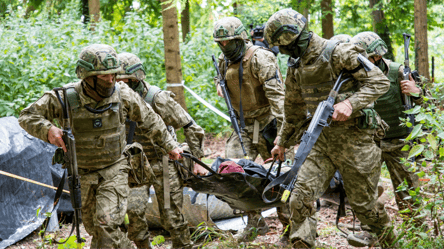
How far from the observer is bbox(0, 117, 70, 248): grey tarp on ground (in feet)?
18.6

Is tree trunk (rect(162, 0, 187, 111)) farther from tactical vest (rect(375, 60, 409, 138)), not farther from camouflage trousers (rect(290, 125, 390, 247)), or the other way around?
camouflage trousers (rect(290, 125, 390, 247))

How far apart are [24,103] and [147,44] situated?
3621mm

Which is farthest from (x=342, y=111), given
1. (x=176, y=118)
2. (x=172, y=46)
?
(x=172, y=46)

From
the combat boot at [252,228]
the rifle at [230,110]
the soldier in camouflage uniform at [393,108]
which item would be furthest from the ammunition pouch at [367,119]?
the combat boot at [252,228]

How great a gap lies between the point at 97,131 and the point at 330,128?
2094mm

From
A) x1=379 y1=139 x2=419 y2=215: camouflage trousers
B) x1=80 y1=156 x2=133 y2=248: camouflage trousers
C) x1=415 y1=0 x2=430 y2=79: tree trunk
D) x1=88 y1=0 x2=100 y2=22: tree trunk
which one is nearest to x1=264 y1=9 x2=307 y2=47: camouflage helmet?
x1=80 y1=156 x2=133 y2=248: camouflage trousers

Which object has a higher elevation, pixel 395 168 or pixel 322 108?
pixel 322 108

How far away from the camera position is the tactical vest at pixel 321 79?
4211 mm

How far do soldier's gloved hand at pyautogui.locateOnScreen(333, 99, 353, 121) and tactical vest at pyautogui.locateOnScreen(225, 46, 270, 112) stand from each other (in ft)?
6.63

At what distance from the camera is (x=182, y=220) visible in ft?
16.8

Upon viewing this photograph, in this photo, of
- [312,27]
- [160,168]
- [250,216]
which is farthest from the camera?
[312,27]

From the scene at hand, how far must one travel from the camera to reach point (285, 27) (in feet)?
13.7

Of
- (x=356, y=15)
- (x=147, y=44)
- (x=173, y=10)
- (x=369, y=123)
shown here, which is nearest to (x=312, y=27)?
(x=356, y=15)

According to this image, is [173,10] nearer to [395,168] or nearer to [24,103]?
[24,103]
